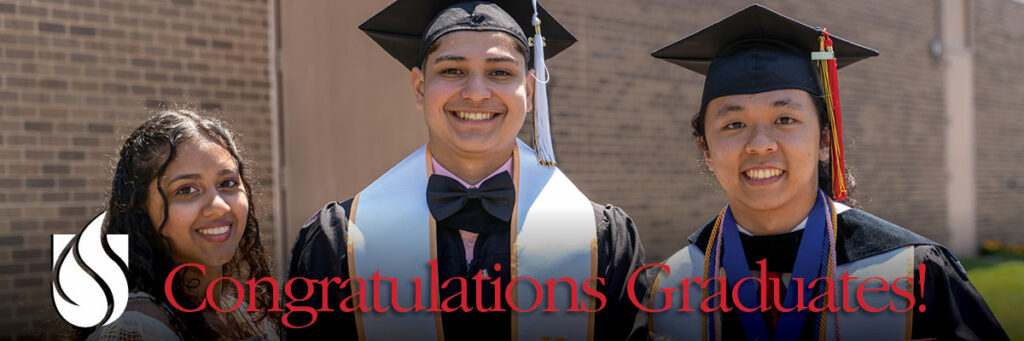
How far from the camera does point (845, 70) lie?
8.34 metres

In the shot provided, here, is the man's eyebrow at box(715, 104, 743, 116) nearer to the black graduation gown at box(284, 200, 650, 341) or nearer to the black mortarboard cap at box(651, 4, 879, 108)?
the black mortarboard cap at box(651, 4, 879, 108)

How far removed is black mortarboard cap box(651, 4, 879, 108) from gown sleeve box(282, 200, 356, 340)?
4.16 ft

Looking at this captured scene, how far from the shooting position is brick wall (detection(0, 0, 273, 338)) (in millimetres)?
4051

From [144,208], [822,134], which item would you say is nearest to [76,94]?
[144,208]

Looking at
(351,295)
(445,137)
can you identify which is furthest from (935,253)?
(351,295)

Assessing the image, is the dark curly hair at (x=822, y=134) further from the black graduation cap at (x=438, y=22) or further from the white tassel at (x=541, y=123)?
the black graduation cap at (x=438, y=22)

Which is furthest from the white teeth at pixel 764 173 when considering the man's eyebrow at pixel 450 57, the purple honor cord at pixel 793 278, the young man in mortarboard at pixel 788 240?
the man's eyebrow at pixel 450 57

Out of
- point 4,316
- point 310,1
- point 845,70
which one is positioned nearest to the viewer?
point 4,316

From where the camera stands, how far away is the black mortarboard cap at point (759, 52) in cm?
229

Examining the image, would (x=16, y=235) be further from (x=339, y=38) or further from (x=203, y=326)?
(x=203, y=326)

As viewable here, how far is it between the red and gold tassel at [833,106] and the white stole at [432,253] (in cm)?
79

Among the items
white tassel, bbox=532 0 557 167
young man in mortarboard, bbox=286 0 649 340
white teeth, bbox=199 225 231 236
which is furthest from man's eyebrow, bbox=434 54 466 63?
white teeth, bbox=199 225 231 236

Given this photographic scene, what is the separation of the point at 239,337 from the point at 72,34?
110 inches

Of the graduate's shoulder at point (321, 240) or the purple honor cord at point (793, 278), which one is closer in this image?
the purple honor cord at point (793, 278)
